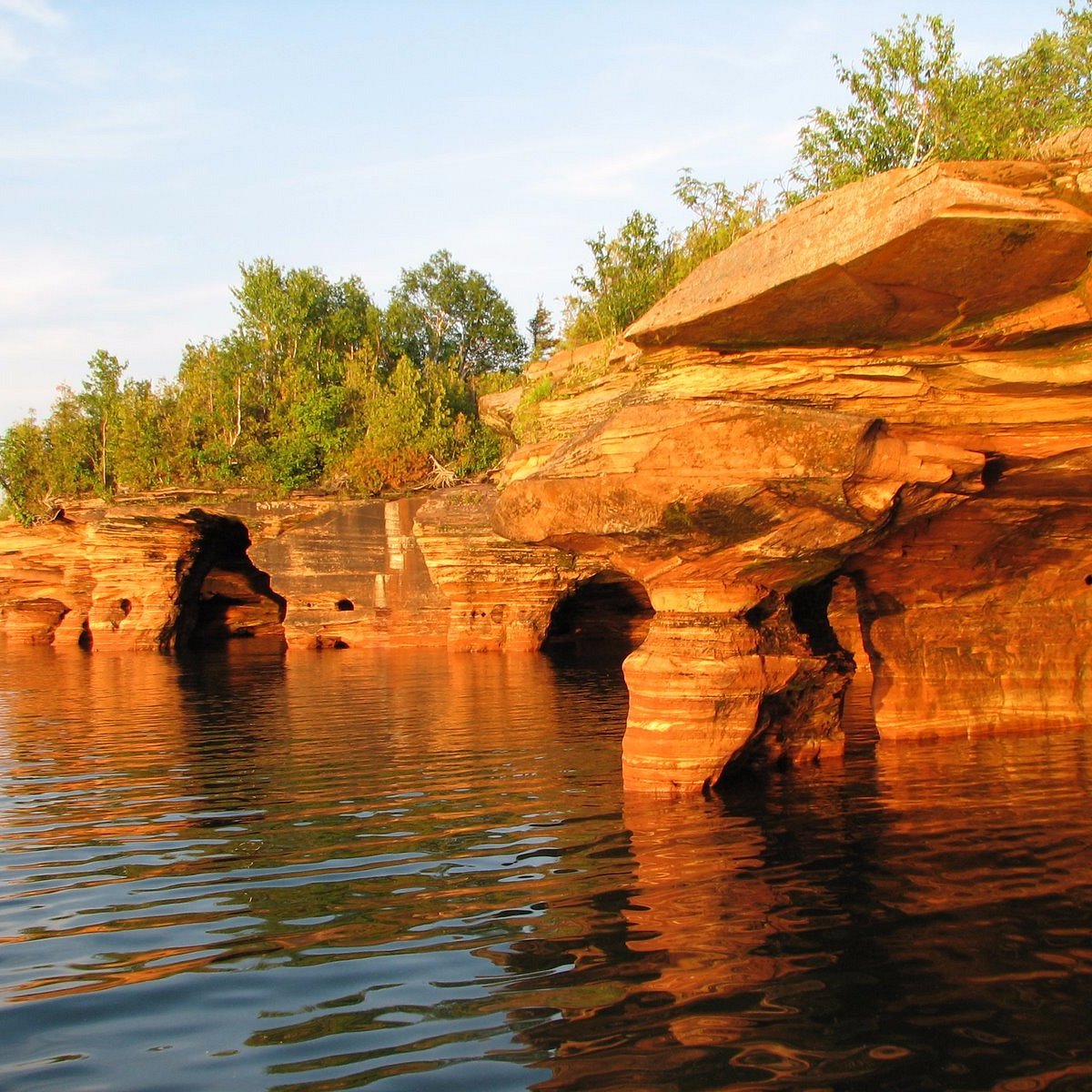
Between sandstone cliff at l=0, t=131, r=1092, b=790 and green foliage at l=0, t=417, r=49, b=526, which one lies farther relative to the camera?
green foliage at l=0, t=417, r=49, b=526

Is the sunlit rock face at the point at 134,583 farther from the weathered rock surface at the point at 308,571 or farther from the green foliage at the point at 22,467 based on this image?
the green foliage at the point at 22,467

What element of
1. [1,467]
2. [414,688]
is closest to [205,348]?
[1,467]

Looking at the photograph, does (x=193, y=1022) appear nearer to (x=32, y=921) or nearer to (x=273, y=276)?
(x=32, y=921)

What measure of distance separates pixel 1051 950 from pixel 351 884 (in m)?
4.86

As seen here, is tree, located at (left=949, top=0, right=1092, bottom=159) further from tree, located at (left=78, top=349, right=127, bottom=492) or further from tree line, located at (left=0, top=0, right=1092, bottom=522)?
tree, located at (left=78, top=349, right=127, bottom=492)

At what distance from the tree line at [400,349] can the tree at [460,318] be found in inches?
3.4

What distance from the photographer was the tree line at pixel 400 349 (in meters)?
15.4

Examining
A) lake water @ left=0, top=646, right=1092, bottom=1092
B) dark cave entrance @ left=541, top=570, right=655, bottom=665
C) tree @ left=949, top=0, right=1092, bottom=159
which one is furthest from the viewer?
dark cave entrance @ left=541, top=570, right=655, bottom=665

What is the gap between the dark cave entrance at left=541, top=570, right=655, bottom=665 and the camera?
32844 mm

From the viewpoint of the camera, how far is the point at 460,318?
57000 mm

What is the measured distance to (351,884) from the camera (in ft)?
25.3

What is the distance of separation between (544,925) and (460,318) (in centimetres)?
5279

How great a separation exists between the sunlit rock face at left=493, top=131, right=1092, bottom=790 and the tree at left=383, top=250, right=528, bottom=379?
45150mm

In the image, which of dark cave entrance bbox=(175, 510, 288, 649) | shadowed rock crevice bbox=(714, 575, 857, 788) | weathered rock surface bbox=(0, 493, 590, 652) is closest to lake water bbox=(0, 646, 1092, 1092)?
shadowed rock crevice bbox=(714, 575, 857, 788)
